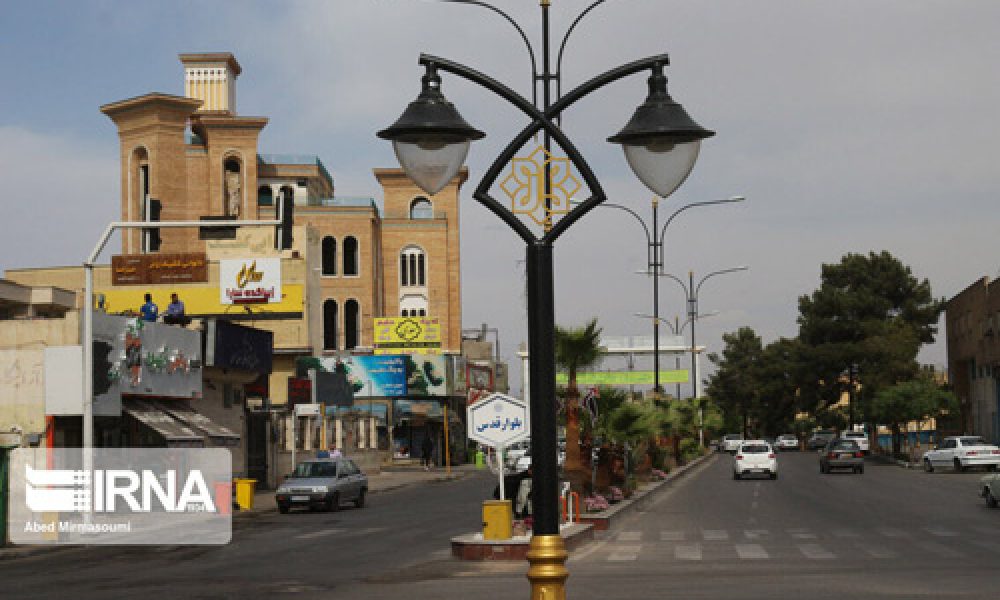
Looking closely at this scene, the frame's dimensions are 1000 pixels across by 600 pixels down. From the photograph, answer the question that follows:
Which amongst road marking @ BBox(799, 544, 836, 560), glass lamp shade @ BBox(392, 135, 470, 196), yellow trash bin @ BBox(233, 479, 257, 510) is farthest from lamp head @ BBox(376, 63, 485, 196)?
yellow trash bin @ BBox(233, 479, 257, 510)

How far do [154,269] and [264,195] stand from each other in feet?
84.8

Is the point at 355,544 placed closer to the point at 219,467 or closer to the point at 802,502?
the point at 802,502

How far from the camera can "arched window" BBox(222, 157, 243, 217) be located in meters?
89.8

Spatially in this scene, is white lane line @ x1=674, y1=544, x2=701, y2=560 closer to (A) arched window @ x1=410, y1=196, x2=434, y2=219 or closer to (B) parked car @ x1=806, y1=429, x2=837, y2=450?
(A) arched window @ x1=410, y1=196, x2=434, y2=219

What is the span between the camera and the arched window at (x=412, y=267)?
322ft

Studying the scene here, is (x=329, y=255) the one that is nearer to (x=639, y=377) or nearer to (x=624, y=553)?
(x=639, y=377)

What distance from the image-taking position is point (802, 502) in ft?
124

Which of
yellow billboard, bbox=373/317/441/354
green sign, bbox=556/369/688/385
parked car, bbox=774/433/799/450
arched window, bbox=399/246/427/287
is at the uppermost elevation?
arched window, bbox=399/246/427/287

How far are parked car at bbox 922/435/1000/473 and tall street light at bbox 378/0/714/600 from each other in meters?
52.2

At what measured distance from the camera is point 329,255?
94.3m

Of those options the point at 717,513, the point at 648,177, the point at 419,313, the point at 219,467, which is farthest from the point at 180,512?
the point at 419,313

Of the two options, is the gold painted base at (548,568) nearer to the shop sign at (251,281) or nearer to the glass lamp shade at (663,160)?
the glass lamp shade at (663,160)

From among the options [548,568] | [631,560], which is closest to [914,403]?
[631,560]

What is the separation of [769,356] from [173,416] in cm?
9575
